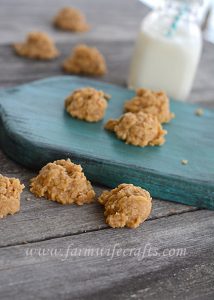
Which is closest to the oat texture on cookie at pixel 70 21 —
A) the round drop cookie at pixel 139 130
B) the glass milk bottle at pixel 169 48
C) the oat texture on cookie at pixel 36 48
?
the oat texture on cookie at pixel 36 48

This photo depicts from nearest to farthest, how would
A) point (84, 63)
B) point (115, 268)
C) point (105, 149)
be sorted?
point (115, 268), point (105, 149), point (84, 63)

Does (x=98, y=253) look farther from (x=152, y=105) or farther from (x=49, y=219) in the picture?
(x=152, y=105)

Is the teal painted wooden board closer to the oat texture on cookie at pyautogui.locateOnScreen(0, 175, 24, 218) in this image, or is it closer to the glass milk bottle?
the oat texture on cookie at pyautogui.locateOnScreen(0, 175, 24, 218)

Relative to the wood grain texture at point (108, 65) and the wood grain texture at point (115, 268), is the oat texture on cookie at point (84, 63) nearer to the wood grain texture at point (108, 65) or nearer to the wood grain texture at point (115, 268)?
the wood grain texture at point (108, 65)

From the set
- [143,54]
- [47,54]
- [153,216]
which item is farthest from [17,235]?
[47,54]

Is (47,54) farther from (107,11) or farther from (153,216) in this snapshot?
(153,216)

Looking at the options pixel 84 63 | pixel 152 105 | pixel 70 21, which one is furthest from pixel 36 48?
pixel 152 105

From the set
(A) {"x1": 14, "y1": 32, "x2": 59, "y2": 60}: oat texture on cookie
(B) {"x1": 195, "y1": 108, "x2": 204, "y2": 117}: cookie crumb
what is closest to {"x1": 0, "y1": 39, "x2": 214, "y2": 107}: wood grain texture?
(A) {"x1": 14, "y1": 32, "x2": 59, "y2": 60}: oat texture on cookie
